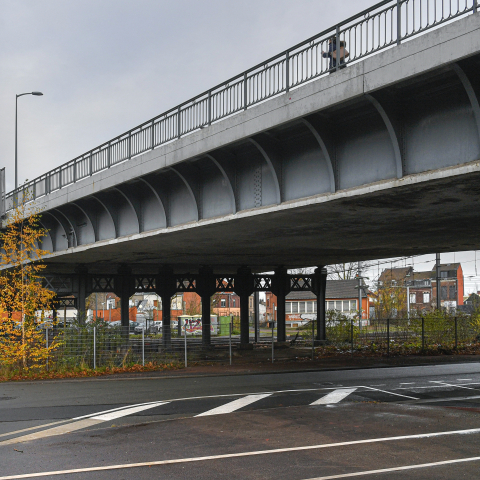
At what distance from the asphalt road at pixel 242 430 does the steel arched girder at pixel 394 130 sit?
16.2ft

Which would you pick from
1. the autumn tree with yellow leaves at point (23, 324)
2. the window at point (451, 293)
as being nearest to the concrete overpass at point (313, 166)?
the autumn tree with yellow leaves at point (23, 324)

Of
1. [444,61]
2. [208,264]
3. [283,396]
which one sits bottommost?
[283,396]

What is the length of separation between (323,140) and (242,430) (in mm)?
6257

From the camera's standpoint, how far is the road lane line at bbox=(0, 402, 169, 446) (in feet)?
33.7

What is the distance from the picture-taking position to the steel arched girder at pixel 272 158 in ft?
46.6

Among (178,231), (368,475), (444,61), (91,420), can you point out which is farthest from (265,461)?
(178,231)

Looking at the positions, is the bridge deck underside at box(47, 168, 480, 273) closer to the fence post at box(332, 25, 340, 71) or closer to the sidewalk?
the fence post at box(332, 25, 340, 71)

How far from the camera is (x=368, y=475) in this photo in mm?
7656

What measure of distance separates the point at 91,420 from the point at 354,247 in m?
15.7

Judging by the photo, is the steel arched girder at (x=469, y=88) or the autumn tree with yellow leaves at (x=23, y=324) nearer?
the steel arched girder at (x=469, y=88)

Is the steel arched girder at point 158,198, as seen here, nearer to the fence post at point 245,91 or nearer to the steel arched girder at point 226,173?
the steel arched girder at point 226,173

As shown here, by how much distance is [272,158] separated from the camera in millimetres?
14438

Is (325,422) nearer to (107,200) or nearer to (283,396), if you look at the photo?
(283,396)

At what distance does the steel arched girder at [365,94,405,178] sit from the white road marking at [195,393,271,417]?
6.22 meters
